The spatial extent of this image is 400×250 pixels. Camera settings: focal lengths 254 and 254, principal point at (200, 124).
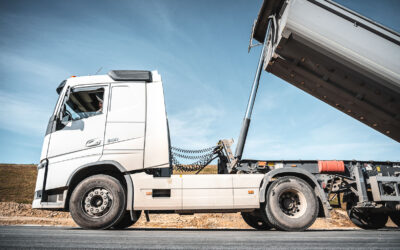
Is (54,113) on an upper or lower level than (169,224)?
upper

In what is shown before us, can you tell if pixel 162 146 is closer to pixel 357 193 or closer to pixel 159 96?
pixel 159 96

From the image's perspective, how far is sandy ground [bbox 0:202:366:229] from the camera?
11422 millimetres

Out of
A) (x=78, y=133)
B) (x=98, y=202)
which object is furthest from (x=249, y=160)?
(x=78, y=133)

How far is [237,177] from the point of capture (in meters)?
5.19

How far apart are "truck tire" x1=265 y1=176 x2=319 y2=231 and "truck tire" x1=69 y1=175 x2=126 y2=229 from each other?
290 centimetres

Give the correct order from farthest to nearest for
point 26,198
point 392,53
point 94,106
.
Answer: point 26,198 → point 94,106 → point 392,53

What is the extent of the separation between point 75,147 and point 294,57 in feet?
15.2

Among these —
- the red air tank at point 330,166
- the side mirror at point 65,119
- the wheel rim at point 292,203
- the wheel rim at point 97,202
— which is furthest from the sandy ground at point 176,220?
the side mirror at point 65,119

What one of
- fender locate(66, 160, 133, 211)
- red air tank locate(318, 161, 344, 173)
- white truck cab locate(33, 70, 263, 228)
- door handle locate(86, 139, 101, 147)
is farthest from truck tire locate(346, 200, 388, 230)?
door handle locate(86, 139, 101, 147)

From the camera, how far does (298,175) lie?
542 centimetres

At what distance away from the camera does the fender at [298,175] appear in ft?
16.7

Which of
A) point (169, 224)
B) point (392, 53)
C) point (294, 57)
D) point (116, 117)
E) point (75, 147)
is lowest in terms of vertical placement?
point (169, 224)

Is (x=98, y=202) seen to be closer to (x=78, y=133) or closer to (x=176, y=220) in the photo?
(x=78, y=133)

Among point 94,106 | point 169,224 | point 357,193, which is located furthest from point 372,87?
point 169,224
